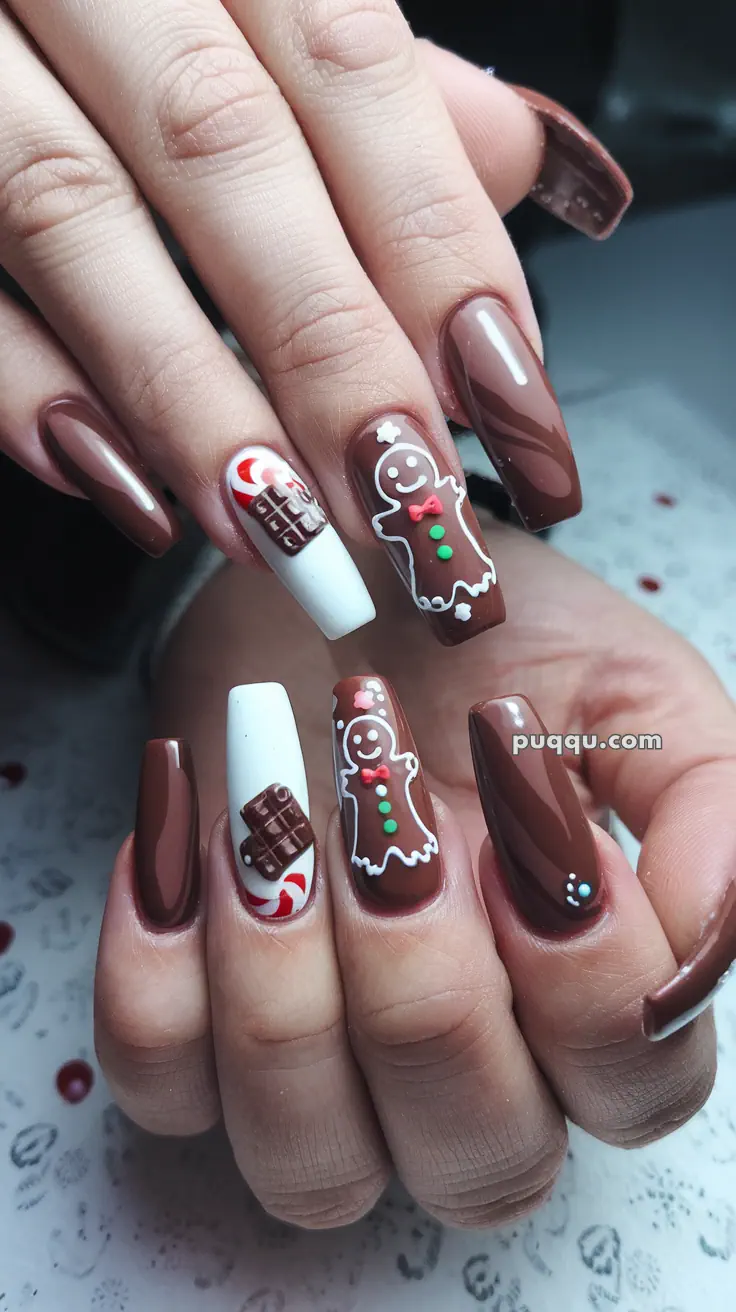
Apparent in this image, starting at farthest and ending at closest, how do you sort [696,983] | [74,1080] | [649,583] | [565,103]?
[565,103], [649,583], [74,1080], [696,983]

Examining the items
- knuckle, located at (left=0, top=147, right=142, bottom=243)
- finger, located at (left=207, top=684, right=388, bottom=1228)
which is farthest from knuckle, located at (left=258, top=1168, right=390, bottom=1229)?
knuckle, located at (left=0, top=147, right=142, bottom=243)

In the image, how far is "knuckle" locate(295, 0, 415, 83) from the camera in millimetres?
569

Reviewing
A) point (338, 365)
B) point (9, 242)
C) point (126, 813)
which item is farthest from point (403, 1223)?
point (9, 242)

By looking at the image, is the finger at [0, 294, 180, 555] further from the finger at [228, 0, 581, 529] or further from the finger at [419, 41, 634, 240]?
the finger at [419, 41, 634, 240]

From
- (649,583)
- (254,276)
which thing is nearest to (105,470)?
(254,276)

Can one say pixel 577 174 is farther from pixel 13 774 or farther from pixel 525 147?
pixel 13 774

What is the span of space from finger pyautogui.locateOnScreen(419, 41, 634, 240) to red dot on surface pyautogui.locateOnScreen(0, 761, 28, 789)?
54 cm

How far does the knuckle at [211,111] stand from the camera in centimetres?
55

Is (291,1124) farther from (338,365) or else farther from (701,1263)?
(338,365)

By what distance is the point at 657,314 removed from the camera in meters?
1.14

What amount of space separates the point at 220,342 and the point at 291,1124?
0.44 metres

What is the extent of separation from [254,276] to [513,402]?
0.16 m

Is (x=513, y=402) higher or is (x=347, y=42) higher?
(x=347, y=42)

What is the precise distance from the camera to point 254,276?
21.9 inches
